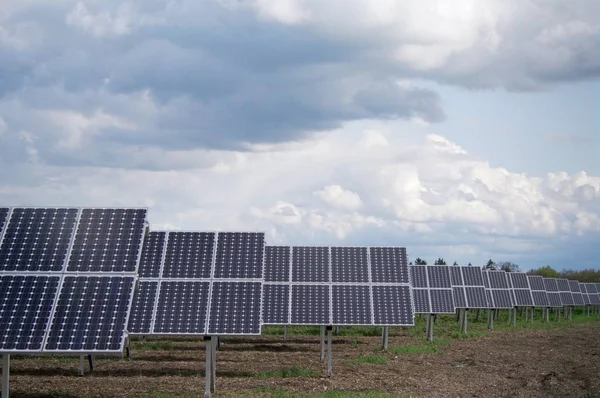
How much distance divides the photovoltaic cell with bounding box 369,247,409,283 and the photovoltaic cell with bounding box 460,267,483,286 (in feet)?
73.3

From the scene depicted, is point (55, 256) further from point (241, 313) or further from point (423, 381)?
point (423, 381)

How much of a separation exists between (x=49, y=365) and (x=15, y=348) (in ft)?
38.6

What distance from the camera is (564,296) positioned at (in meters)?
78.9

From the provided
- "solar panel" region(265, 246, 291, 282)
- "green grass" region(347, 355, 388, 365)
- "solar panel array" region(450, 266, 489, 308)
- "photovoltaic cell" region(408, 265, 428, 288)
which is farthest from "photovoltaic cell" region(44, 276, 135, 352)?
"solar panel array" region(450, 266, 489, 308)

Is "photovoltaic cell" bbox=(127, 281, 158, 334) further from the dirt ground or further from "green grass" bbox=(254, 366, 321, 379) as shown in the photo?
"green grass" bbox=(254, 366, 321, 379)

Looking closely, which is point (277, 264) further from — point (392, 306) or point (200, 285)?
point (200, 285)

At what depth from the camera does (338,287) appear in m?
29.3

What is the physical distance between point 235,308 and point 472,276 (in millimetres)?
36268

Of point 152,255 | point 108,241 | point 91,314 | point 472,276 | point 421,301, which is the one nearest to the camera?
point 91,314

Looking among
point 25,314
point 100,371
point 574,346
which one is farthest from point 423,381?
point 574,346

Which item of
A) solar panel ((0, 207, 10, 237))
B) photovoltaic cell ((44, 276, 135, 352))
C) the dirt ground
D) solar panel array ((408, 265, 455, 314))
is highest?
solar panel ((0, 207, 10, 237))

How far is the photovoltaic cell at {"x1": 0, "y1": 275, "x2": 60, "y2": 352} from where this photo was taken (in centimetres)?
1802

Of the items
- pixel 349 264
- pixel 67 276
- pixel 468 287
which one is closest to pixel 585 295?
pixel 468 287

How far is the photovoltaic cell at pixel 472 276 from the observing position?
176 ft
